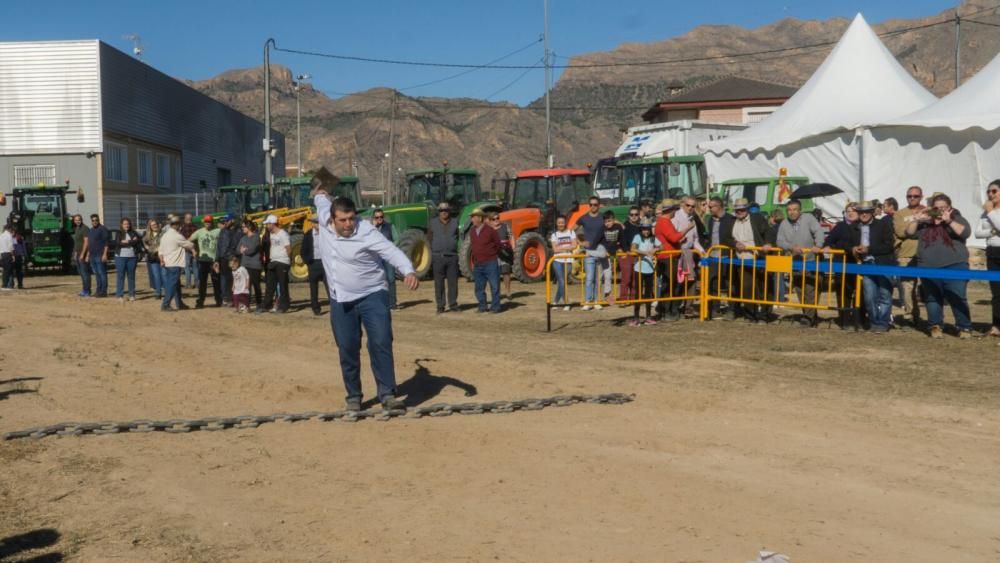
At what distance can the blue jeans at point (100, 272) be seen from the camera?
65.9 feet

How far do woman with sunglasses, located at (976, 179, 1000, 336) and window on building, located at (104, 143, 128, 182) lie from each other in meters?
32.1

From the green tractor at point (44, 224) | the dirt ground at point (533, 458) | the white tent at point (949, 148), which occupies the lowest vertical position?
the dirt ground at point (533, 458)

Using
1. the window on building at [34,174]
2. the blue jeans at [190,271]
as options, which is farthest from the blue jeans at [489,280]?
the window on building at [34,174]

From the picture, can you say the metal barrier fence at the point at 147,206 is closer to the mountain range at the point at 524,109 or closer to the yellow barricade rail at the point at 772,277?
the yellow barricade rail at the point at 772,277

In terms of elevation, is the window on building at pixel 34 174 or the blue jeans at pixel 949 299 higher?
the window on building at pixel 34 174

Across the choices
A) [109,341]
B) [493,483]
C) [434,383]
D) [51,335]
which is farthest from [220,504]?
[51,335]

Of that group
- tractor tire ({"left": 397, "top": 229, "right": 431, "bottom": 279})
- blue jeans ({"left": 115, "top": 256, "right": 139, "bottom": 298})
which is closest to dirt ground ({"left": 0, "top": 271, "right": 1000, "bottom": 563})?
blue jeans ({"left": 115, "top": 256, "right": 139, "bottom": 298})

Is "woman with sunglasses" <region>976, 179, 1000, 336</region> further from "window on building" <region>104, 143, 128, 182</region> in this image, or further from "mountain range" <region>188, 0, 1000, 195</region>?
"mountain range" <region>188, 0, 1000, 195</region>

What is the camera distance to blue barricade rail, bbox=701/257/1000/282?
11.9 m

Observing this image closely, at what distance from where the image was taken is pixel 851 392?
958cm

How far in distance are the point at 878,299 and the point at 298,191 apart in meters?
15.0

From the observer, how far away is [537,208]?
2273 centimetres

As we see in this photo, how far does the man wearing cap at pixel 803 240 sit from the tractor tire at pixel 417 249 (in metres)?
8.96

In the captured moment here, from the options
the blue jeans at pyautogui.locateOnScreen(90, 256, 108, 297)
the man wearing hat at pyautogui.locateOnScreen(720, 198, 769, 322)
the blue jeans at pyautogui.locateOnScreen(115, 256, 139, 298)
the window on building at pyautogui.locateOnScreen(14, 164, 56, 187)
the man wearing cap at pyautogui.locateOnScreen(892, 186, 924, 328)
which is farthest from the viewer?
the window on building at pyautogui.locateOnScreen(14, 164, 56, 187)
